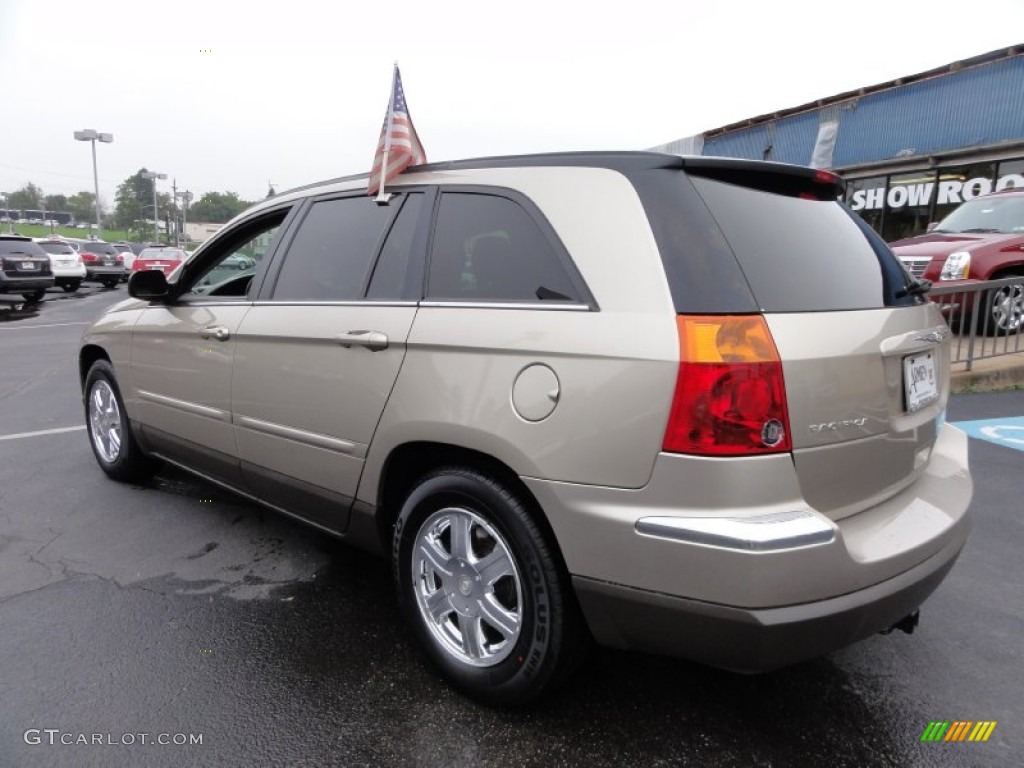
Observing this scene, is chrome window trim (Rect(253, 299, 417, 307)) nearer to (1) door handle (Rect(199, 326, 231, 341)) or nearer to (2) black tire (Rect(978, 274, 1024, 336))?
(1) door handle (Rect(199, 326, 231, 341))

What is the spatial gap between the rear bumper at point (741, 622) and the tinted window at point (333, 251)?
1.52 meters

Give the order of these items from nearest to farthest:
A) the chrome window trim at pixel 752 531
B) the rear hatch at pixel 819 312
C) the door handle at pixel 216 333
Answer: the chrome window trim at pixel 752 531 < the rear hatch at pixel 819 312 < the door handle at pixel 216 333

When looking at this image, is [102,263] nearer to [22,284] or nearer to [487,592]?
[22,284]

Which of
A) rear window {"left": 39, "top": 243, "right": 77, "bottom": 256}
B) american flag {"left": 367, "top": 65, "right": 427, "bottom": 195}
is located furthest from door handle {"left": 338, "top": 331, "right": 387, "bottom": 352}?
rear window {"left": 39, "top": 243, "right": 77, "bottom": 256}

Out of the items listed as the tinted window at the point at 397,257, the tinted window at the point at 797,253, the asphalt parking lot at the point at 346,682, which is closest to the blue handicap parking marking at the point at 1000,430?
the asphalt parking lot at the point at 346,682

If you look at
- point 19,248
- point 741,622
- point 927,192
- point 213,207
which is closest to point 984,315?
point 741,622

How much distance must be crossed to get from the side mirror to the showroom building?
49.6 feet

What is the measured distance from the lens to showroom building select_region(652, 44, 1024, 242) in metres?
13.7

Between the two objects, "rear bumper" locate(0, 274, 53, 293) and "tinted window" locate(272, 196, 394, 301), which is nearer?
"tinted window" locate(272, 196, 394, 301)

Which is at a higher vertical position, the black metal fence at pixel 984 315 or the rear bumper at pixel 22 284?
the black metal fence at pixel 984 315

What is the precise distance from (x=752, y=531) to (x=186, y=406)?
2871 mm

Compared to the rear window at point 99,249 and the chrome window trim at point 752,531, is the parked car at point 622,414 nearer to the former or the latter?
the chrome window trim at point 752,531

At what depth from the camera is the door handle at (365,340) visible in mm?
2387

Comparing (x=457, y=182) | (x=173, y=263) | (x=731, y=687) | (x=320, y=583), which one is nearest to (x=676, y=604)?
(x=731, y=687)
